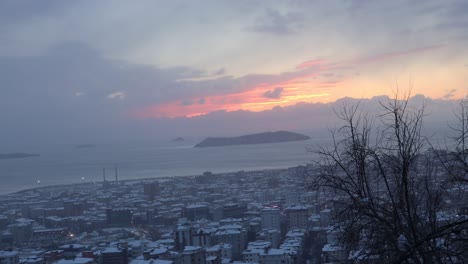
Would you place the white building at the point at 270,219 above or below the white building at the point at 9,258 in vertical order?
below

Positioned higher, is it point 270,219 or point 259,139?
point 259,139

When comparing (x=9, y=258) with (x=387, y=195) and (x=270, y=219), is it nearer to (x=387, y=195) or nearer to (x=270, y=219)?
(x=270, y=219)

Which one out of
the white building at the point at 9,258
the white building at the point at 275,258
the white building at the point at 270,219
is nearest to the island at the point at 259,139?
the white building at the point at 270,219

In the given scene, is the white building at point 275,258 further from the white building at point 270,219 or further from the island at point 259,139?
the island at point 259,139

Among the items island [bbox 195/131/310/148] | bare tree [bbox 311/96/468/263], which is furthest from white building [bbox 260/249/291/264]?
island [bbox 195/131/310/148]

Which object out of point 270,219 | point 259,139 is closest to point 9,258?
point 270,219

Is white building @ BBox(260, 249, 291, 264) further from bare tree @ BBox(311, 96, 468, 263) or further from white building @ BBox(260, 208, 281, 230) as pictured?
bare tree @ BBox(311, 96, 468, 263)

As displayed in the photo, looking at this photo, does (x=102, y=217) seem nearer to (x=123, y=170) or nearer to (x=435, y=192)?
(x=435, y=192)

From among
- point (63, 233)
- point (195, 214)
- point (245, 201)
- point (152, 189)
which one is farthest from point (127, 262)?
point (152, 189)
